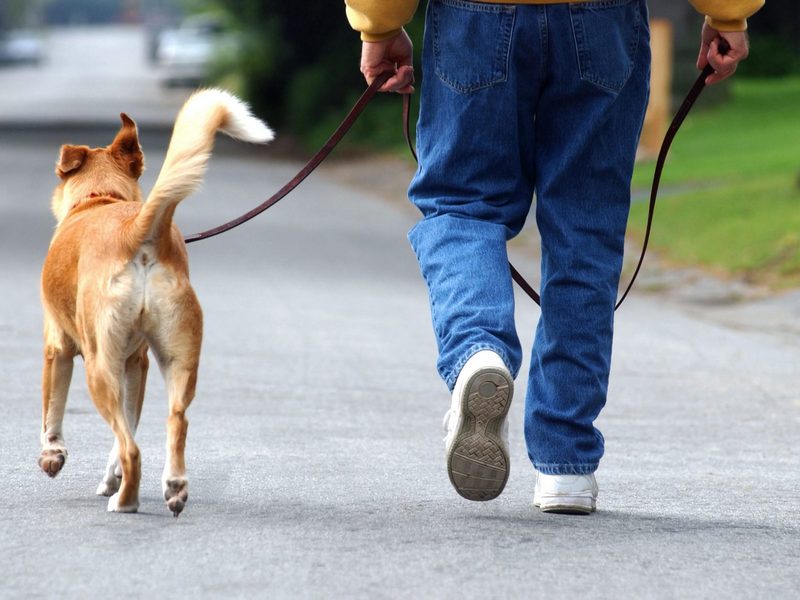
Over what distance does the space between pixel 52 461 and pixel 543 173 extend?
154 centimetres

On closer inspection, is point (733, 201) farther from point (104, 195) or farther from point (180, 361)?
point (180, 361)

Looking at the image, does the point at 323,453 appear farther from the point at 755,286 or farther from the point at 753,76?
the point at 753,76

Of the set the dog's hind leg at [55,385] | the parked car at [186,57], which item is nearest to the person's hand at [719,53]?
the dog's hind leg at [55,385]

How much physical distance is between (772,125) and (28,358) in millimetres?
18298

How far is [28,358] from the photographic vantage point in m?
7.46

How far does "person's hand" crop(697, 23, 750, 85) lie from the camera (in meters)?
4.24

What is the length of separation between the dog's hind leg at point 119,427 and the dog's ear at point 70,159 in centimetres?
92

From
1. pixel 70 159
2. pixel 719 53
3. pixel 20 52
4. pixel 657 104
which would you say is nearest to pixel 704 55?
pixel 719 53

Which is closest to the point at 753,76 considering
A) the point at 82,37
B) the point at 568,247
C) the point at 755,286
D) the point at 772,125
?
the point at 772,125

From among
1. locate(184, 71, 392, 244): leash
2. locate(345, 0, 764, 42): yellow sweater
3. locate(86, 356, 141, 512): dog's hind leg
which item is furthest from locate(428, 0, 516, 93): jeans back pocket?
locate(86, 356, 141, 512): dog's hind leg

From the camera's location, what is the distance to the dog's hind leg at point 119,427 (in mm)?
3918

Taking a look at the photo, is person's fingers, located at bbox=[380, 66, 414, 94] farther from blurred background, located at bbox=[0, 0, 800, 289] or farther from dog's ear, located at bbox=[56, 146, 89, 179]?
blurred background, located at bbox=[0, 0, 800, 289]

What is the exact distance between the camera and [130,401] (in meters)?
4.46

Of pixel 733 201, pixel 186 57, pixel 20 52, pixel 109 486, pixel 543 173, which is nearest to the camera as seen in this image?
pixel 543 173
